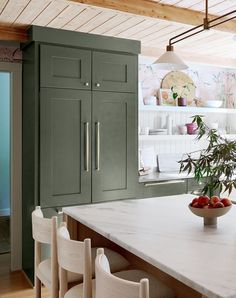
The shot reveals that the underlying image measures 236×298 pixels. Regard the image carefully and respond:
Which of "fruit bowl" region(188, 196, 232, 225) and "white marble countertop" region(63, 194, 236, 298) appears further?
"fruit bowl" region(188, 196, 232, 225)

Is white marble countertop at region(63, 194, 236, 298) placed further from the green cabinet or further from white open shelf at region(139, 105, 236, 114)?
white open shelf at region(139, 105, 236, 114)

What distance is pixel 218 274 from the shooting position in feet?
4.49

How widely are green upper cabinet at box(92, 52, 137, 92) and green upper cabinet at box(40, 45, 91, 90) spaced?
0.09m

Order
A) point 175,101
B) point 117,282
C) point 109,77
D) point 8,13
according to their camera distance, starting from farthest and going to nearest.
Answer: point 175,101, point 109,77, point 8,13, point 117,282

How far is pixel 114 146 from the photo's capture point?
365cm

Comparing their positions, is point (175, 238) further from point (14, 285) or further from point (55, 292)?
point (14, 285)

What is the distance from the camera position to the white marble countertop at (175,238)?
136 cm

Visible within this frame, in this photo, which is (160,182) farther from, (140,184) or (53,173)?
(53,173)

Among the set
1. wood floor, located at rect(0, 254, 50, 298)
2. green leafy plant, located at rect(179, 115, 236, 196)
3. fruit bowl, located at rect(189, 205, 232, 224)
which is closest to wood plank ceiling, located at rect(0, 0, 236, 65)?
green leafy plant, located at rect(179, 115, 236, 196)

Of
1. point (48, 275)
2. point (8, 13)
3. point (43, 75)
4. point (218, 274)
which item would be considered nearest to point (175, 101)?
point (43, 75)

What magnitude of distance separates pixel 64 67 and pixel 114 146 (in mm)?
928

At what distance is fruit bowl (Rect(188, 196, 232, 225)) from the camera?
2.04 meters

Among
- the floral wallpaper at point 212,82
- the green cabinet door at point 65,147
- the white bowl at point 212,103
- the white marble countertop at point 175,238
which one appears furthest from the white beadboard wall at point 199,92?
the white marble countertop at point 175,238

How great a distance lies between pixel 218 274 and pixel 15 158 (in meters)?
2.77
